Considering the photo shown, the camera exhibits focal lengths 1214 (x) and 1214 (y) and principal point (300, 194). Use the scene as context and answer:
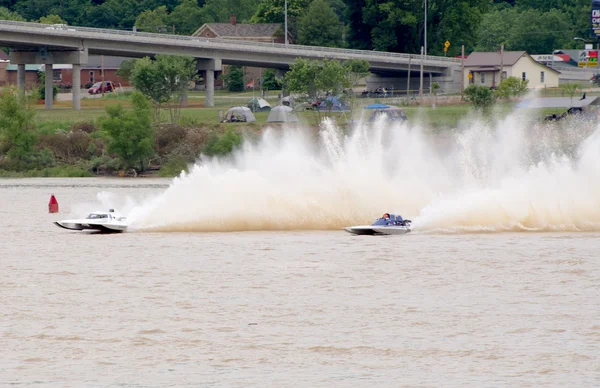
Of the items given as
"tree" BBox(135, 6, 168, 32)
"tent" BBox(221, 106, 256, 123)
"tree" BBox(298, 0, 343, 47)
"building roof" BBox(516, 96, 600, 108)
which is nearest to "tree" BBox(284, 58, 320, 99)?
"tent" BBox(221, 106, 256, 123)

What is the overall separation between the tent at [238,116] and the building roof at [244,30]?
5410 cm

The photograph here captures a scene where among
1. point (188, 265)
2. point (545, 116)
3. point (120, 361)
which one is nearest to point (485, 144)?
point (545, 116)

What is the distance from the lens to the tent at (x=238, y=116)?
250 feet

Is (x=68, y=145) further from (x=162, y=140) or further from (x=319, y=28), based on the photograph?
(x=319, y=28)

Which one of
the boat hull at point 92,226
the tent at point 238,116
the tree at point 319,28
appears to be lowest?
the boat hull at point 92,226

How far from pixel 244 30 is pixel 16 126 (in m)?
65.7

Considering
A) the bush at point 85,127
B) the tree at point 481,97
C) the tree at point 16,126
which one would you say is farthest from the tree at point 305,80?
the tree at point 16,126

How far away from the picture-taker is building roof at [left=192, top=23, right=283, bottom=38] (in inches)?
5138

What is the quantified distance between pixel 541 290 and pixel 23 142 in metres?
46.7

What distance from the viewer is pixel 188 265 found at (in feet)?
103

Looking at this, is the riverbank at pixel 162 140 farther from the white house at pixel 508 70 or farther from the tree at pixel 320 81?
the white house at pixel 508 70

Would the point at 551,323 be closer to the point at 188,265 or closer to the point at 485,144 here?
the point at 188,265

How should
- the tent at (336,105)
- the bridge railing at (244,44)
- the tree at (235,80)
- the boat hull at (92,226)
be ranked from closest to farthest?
the boat hull at (92,226)
the tent at (336,105)
the bridge railing at (244,44)
the tree at (235,80)

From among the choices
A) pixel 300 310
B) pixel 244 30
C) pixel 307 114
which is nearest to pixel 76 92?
pixel 307 114
